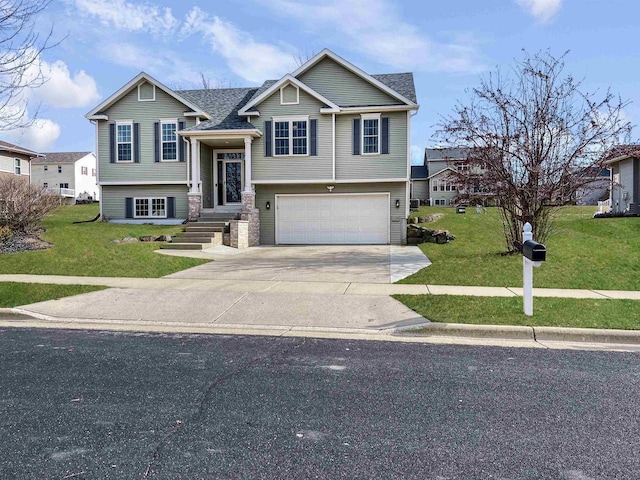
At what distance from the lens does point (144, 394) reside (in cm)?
423

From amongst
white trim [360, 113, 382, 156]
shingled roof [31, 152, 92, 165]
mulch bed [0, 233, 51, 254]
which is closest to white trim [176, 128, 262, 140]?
white trim [360, 113, 382, 156]

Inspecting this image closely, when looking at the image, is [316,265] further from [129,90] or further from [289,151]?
[129,90]

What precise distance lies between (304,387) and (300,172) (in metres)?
16.2

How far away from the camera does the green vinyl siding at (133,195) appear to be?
2128 cm

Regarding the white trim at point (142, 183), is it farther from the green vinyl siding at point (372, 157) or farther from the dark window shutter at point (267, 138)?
the green vinyl siding at point (372, 157)

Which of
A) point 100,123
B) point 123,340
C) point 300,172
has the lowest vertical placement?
point 123,340

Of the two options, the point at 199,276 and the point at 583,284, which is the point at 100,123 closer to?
the point at 199,276

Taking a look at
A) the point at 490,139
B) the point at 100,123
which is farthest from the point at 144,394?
the point at 100,123

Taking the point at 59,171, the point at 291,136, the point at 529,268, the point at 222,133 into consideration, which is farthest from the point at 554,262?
the point at 59,171

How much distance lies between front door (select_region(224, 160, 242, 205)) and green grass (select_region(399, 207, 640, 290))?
962 centimetres

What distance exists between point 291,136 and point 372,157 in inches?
145

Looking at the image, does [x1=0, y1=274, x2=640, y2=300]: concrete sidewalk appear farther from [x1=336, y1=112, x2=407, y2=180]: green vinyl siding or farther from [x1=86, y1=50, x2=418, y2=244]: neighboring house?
[x1=336, y1=112, x2=407, y2=180]: green vinyl siding

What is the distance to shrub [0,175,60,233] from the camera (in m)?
14.6

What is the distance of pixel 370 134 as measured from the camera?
64.9 feet
